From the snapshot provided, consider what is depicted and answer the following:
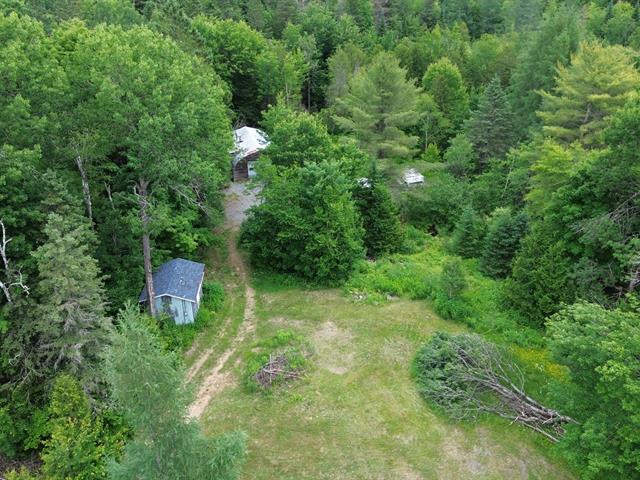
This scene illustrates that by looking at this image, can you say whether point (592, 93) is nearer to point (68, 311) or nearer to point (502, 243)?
point (502, 243)

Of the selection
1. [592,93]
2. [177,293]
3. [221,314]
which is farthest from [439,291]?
[592,93]

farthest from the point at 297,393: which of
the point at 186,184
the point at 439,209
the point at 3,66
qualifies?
the point at 439,209

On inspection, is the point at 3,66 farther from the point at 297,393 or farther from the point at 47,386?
the point at 297,393

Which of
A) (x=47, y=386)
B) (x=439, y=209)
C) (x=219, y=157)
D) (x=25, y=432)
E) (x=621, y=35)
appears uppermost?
(x=621, y=35)

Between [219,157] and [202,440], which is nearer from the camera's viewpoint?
[202,440]

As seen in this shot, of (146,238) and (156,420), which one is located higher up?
(146,238)

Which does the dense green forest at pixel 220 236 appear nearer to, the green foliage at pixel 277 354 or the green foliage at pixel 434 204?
the green foliage at pixel 434 204
